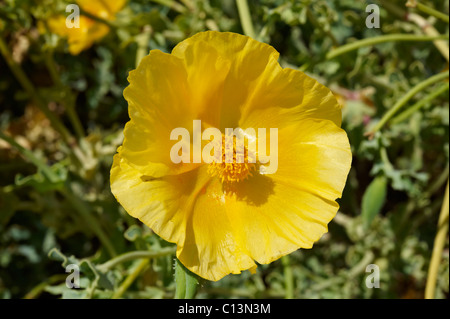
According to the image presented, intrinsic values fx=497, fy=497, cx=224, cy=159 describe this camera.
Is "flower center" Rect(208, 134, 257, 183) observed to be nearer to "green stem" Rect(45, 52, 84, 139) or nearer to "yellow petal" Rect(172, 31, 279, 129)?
"yellow petal" Rect(172, 31, 279, 129)

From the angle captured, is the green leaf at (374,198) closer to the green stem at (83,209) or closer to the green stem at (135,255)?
the green stem at (135,255)

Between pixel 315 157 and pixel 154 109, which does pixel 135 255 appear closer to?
pixel 154 109

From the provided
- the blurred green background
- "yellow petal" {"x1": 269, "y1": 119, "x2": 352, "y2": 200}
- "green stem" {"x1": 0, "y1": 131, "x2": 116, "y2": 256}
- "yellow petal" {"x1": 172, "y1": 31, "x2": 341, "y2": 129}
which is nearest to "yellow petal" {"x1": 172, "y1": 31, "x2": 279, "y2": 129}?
"yellow petal" {"x1": 172, "y1": 31, "x2": 341, "y2": 129}

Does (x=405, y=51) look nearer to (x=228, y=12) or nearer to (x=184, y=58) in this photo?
(x=228, y=12)

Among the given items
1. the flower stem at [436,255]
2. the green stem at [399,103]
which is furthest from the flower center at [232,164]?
the flower stem at [436,255]

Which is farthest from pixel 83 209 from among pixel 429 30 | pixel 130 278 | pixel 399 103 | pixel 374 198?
pixel 429 30

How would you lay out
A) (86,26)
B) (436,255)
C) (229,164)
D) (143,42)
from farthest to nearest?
(86,26), (143,42), (436,255), (229,164)
